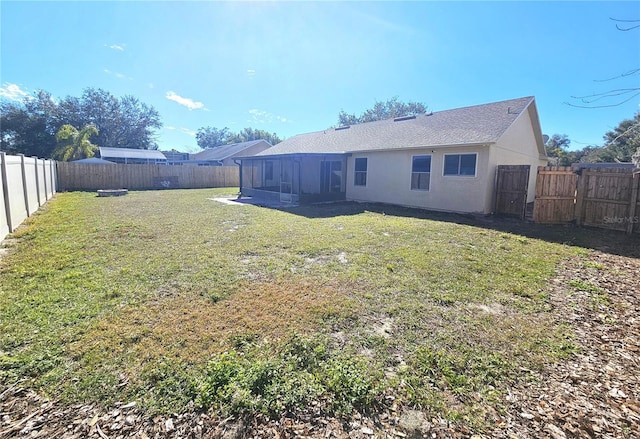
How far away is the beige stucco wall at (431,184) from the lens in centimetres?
1025

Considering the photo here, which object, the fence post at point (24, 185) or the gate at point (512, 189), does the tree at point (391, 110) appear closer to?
the gate at point (512, 189)

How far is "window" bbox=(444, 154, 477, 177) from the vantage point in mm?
10422

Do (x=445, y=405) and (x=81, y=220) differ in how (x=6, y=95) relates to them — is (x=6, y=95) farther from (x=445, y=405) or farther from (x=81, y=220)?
(x=445, y=405)

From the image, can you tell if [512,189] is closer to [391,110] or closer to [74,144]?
[391,110]

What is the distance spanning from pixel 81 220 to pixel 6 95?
41.6 metres

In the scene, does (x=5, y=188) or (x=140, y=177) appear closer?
(x=5, y=188)

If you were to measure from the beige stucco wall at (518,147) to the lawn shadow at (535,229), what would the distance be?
210 cm

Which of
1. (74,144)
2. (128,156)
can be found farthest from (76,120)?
(128,156)

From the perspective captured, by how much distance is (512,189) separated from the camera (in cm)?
998

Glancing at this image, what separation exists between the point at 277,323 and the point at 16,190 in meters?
8.15

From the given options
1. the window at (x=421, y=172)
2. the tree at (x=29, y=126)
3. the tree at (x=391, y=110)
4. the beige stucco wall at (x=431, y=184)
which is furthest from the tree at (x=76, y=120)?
the window at (x=421, y=172)

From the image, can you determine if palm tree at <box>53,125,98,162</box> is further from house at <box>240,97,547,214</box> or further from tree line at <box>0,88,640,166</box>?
house at <box>240,97,547,214</box>

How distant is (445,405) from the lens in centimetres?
Answer: 215

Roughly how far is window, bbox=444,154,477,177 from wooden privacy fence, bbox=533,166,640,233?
6.65 ft
